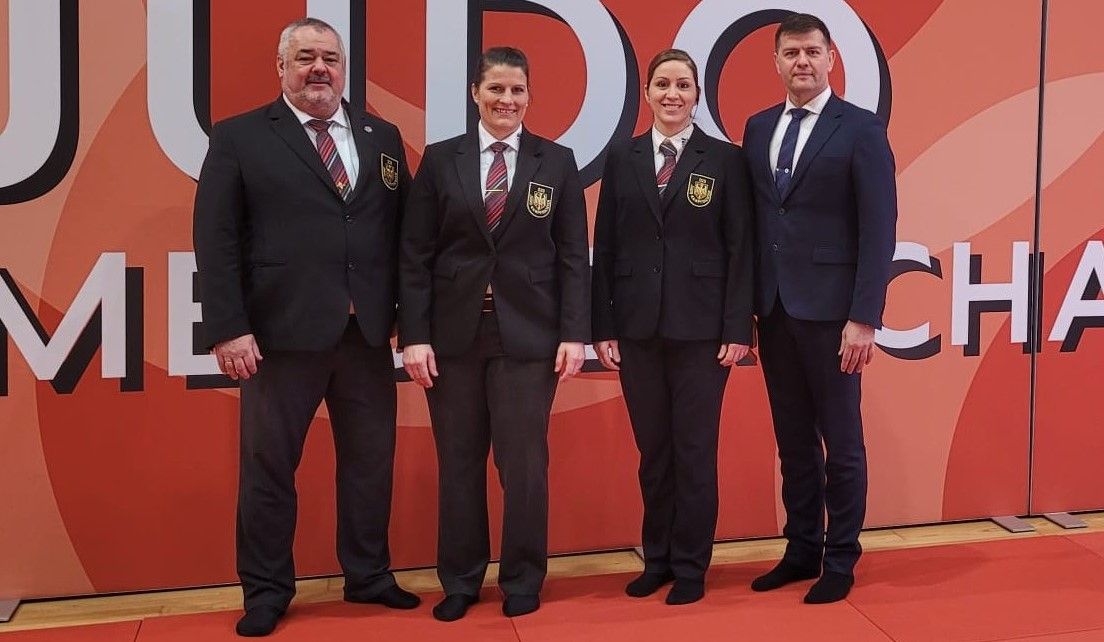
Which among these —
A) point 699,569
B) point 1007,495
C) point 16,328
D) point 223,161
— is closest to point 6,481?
point 16,328

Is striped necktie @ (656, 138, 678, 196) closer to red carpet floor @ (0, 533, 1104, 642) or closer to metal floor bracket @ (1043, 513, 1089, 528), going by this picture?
red carpet floor @ (0, 533, 1104, 642)

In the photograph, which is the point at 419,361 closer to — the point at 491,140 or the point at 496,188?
the point at 496,188

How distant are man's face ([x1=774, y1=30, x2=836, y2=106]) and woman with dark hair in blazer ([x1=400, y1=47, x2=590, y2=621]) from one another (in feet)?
2.37

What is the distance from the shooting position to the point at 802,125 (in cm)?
326

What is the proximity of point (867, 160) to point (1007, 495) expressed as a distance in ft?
6.05

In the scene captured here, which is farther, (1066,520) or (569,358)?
(1066,520)

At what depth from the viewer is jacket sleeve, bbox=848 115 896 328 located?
3129mm

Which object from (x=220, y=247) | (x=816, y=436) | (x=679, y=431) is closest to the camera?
(x=220, y=247)

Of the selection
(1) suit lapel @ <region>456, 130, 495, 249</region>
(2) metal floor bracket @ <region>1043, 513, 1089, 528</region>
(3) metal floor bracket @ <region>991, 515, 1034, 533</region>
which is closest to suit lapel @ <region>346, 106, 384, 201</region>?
(1) suit lapel @ <region>456, 130, 495, 249</region>

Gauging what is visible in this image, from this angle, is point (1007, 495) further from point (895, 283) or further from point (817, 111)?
point (817, 111)

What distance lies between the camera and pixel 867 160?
10.3ft

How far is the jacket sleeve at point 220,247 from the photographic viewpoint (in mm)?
2934

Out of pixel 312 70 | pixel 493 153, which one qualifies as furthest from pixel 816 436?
pixel 312 70

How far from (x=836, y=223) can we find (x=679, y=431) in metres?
0.80
